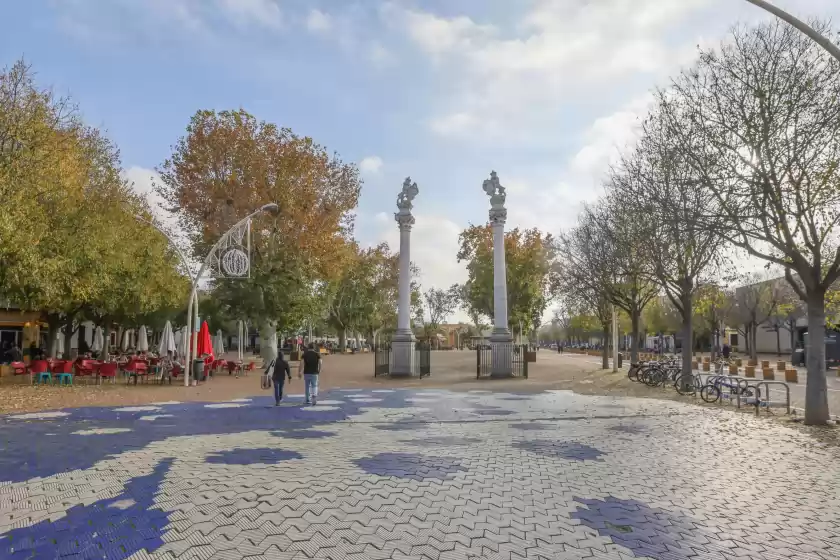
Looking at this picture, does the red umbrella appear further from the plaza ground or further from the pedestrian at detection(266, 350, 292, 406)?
the pedestrian at detection(266, 350, 292, 406)

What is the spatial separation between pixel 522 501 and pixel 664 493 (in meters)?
1.96

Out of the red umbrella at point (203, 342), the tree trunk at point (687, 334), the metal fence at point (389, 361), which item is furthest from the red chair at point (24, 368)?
the tree trunk at point (687, 334)

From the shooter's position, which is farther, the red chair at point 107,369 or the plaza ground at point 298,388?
the red chair at point 107,369

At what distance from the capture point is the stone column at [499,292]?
94.6 ft

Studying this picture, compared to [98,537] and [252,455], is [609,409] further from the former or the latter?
[98,537]

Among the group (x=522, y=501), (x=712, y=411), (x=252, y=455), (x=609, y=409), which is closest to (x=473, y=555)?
(x=522, y=501)

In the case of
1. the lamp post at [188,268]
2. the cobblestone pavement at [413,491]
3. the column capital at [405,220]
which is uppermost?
the column capital at [405,220]

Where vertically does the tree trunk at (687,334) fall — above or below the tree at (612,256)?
below

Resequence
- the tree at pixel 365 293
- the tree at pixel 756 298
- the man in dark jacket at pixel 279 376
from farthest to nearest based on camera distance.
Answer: the tree at pixel 365 293, the tree at pixel 756 298, the man in dark jacket at pixel 279 376

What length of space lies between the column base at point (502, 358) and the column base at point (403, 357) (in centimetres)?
409

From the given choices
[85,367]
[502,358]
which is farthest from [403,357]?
[85,367]

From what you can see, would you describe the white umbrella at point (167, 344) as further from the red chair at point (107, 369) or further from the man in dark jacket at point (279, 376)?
the man in dark jacket at point (279, 376)

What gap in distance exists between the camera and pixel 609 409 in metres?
16.2

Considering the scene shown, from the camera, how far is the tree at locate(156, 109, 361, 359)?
91.0 feet
